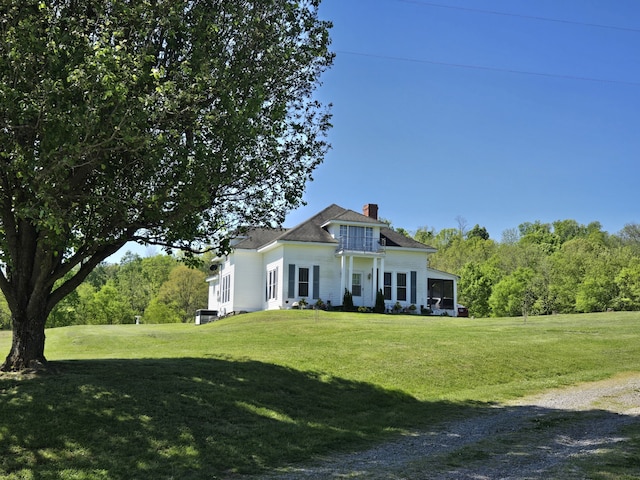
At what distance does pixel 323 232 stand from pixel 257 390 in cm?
2411

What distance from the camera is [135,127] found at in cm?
955

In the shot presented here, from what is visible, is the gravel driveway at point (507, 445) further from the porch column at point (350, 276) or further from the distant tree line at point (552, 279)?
the distant tree line at point (552, 279)

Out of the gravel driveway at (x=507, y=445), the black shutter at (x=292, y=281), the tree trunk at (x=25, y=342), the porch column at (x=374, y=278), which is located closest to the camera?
the gravel driveway at (x=507, y=445)

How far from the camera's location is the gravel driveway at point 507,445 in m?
8.31

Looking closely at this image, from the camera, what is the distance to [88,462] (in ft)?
28.4

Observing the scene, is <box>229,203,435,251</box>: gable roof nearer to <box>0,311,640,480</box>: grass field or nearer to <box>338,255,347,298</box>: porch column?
<box>338,255,347,298</box>: porch column

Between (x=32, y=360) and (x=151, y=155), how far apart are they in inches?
215

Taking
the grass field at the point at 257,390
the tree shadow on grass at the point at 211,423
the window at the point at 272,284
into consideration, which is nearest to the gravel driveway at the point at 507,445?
the tree shadow on grass at the point at 211,423

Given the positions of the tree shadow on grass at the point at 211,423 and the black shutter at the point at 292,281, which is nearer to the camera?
the tree shadow on grass at the point at 211,423

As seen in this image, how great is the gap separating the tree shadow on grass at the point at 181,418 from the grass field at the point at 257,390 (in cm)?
3

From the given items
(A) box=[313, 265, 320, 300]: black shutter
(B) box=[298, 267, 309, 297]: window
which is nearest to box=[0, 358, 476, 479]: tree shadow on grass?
(B) box=[298, 267, 309, 297]: window

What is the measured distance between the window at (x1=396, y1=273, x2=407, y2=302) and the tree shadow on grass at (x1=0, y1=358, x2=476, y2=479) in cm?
2303

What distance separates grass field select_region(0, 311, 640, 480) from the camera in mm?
9172

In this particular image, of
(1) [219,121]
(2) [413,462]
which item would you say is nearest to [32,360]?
(1) [219,121]
